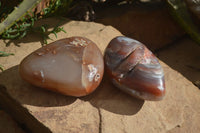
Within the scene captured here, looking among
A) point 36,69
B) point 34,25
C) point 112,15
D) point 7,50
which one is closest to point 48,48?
point 36,69

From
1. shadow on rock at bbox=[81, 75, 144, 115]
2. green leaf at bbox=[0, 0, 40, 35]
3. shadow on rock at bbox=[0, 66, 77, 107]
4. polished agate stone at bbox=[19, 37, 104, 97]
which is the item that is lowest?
shadow on rock at bbox=[81, 75, 144, 115]

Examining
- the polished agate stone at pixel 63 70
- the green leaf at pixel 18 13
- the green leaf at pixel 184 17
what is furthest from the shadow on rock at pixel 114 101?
the green leaf at pixel 184 17

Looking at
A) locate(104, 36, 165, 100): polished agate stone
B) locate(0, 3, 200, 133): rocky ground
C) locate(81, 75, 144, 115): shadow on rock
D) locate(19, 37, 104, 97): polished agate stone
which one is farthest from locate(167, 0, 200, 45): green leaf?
locate(19, 37, 104, 97): polished agate stone

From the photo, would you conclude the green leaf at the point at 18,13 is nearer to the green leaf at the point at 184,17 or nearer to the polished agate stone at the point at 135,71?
the polished agate stone at the point at 135,71

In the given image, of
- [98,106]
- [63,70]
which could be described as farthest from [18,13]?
[98,106]

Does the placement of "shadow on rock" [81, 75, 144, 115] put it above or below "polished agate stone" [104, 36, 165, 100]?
below

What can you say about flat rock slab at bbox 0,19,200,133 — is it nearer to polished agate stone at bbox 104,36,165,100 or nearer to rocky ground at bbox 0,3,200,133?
rocky ground at bbox 0,3,200,133

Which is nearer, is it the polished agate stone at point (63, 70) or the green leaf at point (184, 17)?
the polished agate stone at point (63, 70)

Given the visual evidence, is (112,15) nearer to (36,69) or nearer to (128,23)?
(128,23)
